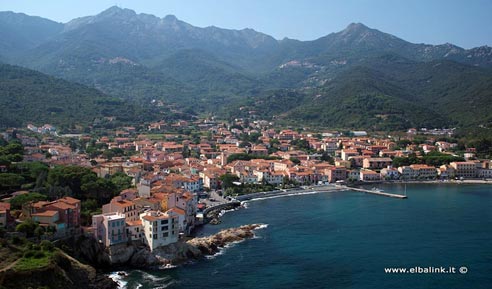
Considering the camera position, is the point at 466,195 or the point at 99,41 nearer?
the point at 466,195

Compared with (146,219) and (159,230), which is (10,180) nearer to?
(146,219)

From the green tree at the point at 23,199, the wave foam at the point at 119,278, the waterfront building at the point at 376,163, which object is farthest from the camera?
the waterfront building at the point at 376,163

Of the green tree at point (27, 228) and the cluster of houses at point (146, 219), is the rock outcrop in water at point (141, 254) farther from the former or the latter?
the green tree at point (27, 228)

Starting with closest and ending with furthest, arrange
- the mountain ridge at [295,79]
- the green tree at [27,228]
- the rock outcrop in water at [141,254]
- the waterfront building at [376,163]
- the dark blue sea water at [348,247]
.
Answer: the dark blue sea water at [348,247]
the green tree at [27,228]
the rock outcrop in water at [141,254]
the waterfront building at [376,163]
the mountain ridge at [295,79]

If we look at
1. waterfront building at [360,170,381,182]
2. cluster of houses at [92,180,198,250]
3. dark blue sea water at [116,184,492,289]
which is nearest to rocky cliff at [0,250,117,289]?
dark blue sea water at [116,184,492,289]

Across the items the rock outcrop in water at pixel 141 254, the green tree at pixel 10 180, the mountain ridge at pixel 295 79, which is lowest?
the rock outcrop in water at pixel 141 254

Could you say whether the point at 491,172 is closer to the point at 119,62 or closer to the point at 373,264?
the point at 373,264

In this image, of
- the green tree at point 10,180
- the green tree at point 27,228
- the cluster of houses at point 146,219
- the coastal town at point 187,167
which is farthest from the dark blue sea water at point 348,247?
the green tree at point 10,180

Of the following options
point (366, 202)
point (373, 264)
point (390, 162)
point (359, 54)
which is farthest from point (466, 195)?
point (359, 54)
